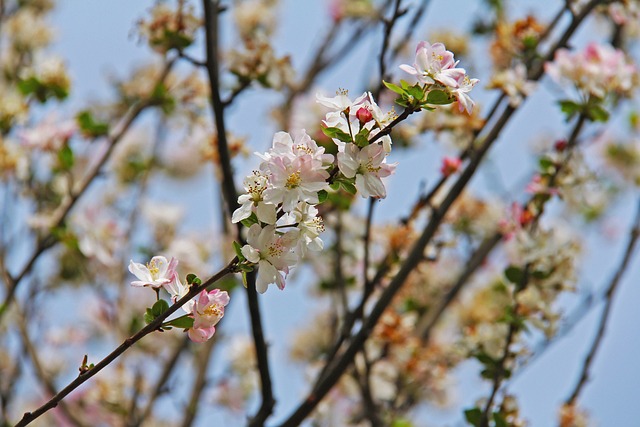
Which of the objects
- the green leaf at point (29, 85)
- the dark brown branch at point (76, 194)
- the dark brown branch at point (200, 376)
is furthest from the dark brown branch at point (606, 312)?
the green leaf at point (29, 85)

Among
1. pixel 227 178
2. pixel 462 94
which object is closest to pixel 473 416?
pixel 227 178

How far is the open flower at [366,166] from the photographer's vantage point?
1121 mm

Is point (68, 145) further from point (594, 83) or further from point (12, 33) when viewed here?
point (594, 83)

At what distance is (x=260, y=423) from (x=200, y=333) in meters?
0.70

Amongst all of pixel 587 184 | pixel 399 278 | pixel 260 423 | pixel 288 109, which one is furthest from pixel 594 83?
pixel 288 109

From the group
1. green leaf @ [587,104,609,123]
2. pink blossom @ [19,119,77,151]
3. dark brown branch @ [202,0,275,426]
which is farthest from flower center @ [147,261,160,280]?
pink blossom @ [19,119,77,151]

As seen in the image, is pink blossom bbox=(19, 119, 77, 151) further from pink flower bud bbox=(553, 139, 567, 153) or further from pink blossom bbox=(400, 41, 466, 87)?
pink blossom bbox=(400, 41, 466, 87)

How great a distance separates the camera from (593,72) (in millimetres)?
2104

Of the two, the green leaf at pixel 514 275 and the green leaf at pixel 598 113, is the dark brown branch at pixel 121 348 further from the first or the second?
the green leaf at pixel 598 113

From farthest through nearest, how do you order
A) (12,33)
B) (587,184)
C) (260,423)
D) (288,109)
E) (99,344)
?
(99,344) < (12,33) < (288,109) < (587,184) < (260,423)

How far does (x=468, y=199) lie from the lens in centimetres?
344

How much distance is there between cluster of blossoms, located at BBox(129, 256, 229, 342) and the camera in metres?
1.16

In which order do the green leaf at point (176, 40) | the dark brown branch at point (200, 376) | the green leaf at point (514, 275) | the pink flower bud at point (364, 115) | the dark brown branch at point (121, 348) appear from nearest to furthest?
the dark brown branch at point (121, 348) < the pink flower bud at point (364, 115) < the green leaf at point (514, 275) < the green leaf at point (176, 40) < the dark brown branch at point (200, 376)

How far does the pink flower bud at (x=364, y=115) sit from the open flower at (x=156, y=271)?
351 millimetres
